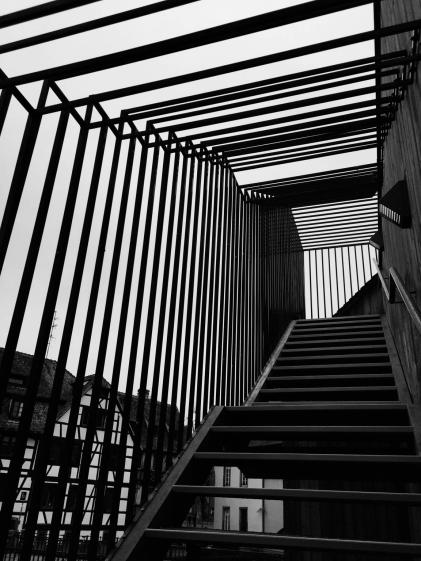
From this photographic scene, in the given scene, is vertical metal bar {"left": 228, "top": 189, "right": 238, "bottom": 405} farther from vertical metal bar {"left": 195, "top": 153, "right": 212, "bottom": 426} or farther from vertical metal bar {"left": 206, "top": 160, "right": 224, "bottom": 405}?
vertical metal bar {"left": 195, "top": 153, "right": 212, "bottom": 426}

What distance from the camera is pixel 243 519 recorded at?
1021 inches

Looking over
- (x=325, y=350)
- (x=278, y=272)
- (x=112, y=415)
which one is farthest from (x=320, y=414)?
(x=278, y=272)

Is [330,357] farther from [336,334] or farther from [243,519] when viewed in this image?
[243,519]

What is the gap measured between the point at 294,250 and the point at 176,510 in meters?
6.14

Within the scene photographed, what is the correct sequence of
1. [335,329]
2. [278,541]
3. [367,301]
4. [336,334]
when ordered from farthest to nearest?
[367,301] < [335,329] < [336,334] < [278,541]

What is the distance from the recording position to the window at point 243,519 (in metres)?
25.4

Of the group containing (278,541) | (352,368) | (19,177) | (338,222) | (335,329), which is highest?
(338,222)

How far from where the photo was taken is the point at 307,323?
6215 millimetres

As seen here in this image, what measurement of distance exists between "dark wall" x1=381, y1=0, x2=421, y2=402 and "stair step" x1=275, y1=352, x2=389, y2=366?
1.44 feet

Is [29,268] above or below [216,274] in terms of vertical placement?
below

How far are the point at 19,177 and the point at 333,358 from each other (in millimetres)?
3223

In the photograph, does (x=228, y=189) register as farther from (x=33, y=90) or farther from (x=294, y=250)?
(x=294, y=250)

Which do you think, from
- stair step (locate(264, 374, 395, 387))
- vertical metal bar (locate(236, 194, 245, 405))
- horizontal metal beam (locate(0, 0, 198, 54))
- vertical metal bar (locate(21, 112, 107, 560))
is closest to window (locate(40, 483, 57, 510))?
vertical metal bar (locate(236, 194, 245, 405))

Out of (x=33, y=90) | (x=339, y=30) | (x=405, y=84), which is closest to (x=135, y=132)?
(x=33, y=90)
